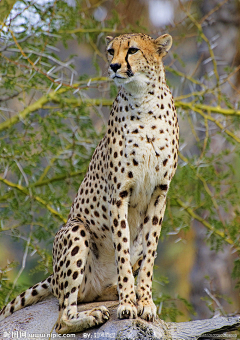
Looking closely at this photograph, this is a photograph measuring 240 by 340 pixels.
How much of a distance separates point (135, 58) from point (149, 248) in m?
1.35

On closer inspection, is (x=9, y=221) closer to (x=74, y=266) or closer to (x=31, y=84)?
(x=31, y=84)

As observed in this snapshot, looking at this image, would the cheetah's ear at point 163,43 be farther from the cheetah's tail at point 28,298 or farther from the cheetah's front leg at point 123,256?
the cheetah's tail at point 28,298

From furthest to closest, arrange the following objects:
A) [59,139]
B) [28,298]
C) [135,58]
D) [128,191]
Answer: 1. [59,139]
2. [28,298]
3. [128,191]
4. [135,58]

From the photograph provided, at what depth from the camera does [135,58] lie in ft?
11.0

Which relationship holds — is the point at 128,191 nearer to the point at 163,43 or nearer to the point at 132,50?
the point at 132,50

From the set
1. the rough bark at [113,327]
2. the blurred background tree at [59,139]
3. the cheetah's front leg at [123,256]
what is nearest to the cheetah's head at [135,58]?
the cheetah's front leg at [123,256]

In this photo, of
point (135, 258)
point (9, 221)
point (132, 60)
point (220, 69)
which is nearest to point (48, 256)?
point (9, 221)

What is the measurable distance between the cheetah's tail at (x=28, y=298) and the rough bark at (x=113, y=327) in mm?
64

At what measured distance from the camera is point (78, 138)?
534 centimetres

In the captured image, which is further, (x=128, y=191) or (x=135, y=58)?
(x=128, y=191)

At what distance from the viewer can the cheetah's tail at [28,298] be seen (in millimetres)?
3846

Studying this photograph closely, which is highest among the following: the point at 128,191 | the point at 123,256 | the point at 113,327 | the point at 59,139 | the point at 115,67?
the point at 115,67

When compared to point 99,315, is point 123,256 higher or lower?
higher

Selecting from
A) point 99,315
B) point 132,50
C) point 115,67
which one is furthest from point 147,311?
point 132,50
